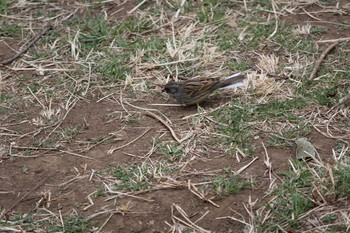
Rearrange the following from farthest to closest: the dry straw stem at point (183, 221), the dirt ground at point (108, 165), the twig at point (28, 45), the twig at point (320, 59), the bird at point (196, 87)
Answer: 1. the twig at point (28, 45)
2. the twig at point (320, 59)
3. the bird at point (196, 87)
4. the dirt ground at point (108, 165)
5. the dry straw stem at point (183, 221)

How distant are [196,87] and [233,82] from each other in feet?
1.12

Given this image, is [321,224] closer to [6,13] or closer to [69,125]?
[69,125]

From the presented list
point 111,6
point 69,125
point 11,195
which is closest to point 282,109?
point 69,125

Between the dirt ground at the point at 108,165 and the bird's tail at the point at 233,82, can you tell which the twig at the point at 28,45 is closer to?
the dirt ground at the point at 108,165

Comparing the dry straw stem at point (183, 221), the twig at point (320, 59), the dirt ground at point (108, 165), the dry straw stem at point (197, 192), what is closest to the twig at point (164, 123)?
the dirt ground at point (108, 165)

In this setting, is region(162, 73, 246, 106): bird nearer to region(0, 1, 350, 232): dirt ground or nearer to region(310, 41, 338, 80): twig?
region(0, 1, 350, 232): dirt ground

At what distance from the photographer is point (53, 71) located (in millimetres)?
7289

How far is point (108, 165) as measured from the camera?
5805mm

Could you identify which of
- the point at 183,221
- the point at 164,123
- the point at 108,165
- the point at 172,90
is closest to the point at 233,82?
the point at 172,90

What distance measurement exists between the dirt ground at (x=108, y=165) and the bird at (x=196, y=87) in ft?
0.39

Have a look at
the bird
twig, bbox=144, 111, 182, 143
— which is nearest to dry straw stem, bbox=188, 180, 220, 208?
twig, bbox=144, 111, 182, 143

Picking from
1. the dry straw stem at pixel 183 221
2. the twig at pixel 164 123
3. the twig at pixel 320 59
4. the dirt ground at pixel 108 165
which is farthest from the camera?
the twig at pixel 320 59

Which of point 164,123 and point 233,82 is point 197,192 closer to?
point 164,123

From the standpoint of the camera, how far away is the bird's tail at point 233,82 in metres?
6.53
